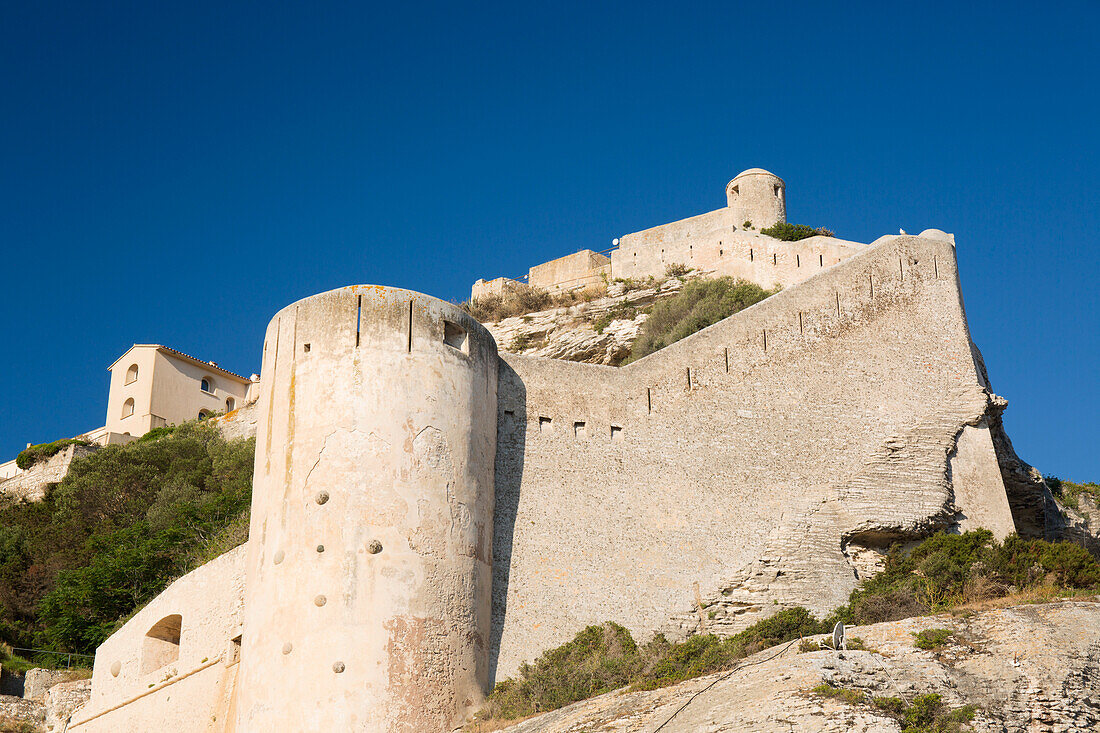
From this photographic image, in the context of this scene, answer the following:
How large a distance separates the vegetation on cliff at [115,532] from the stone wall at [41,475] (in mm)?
883

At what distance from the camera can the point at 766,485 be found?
20859 mm

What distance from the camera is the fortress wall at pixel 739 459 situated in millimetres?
19266

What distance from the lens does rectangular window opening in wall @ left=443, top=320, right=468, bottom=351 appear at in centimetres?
1909

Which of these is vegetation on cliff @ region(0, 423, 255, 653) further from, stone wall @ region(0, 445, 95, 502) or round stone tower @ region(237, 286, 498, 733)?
round stone tower @ region(237, 286, 498, 733)

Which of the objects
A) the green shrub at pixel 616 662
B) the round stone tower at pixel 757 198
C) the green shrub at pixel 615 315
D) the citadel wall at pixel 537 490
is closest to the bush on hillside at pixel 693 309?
the green shrub at pixel 615 315

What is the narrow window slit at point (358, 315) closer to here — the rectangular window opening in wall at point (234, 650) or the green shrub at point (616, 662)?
the rectangular window opening in wall at point (234, 650)

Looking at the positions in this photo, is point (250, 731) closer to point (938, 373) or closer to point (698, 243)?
point (938, 373)

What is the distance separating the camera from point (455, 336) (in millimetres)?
19266

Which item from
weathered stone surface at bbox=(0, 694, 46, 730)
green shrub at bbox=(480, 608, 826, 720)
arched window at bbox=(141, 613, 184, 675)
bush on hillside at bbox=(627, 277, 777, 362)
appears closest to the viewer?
green shrub at bbox=(480, 608, 826, 720)

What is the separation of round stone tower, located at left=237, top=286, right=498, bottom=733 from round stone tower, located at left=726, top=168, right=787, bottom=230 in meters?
21.4

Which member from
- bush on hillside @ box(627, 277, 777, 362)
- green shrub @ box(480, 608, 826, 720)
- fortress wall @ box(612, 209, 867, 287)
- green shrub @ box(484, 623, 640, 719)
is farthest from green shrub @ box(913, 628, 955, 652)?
fortress wall @ box(612, 209, 867, 287)

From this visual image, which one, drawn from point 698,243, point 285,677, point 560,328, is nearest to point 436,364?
point 285,677

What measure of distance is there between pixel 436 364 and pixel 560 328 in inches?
676

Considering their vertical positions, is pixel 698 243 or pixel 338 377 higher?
pixel 698 243
